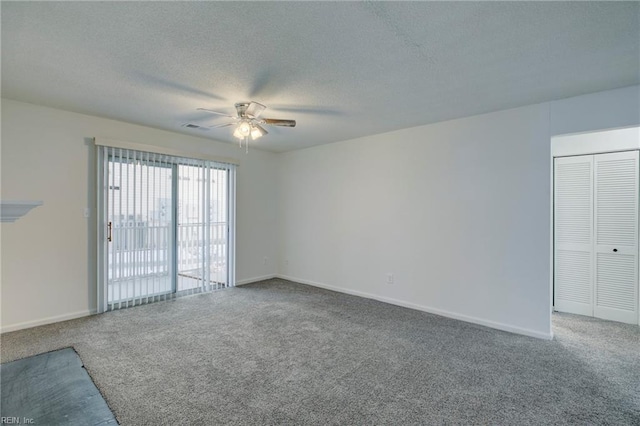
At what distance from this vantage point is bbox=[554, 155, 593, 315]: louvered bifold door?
381 centimetres

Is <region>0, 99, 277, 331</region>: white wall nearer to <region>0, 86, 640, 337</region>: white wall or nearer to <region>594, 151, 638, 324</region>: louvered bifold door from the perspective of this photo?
<region>0, 86, 640, 337</region>: white wall

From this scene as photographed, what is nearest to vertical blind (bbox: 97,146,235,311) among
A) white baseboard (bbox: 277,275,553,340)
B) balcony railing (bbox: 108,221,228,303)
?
balcony railing (bbox: 108,221,228,303)

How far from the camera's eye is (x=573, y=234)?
12.9 ft

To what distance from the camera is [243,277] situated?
543cm

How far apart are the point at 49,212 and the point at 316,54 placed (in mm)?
3594

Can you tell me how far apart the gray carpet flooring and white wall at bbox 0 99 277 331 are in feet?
1.08

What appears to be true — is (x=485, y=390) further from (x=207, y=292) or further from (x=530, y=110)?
(x=207, y=292)

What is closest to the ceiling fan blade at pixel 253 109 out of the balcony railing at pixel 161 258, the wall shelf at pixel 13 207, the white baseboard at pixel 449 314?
the wall shelf at pixel 13 207

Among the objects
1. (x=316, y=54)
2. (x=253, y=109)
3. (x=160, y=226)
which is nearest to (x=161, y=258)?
(x=160, y=226)

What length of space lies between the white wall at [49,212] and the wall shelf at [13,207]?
2.05 meters

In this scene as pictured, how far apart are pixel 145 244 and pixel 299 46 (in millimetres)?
3483

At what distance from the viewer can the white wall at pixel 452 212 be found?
3.21 m

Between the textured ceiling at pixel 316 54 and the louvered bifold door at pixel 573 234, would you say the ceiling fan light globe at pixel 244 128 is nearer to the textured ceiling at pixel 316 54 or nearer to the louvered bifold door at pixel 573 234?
the textured ceiling at pixel 316 54

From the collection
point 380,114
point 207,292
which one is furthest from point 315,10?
point 207,292
